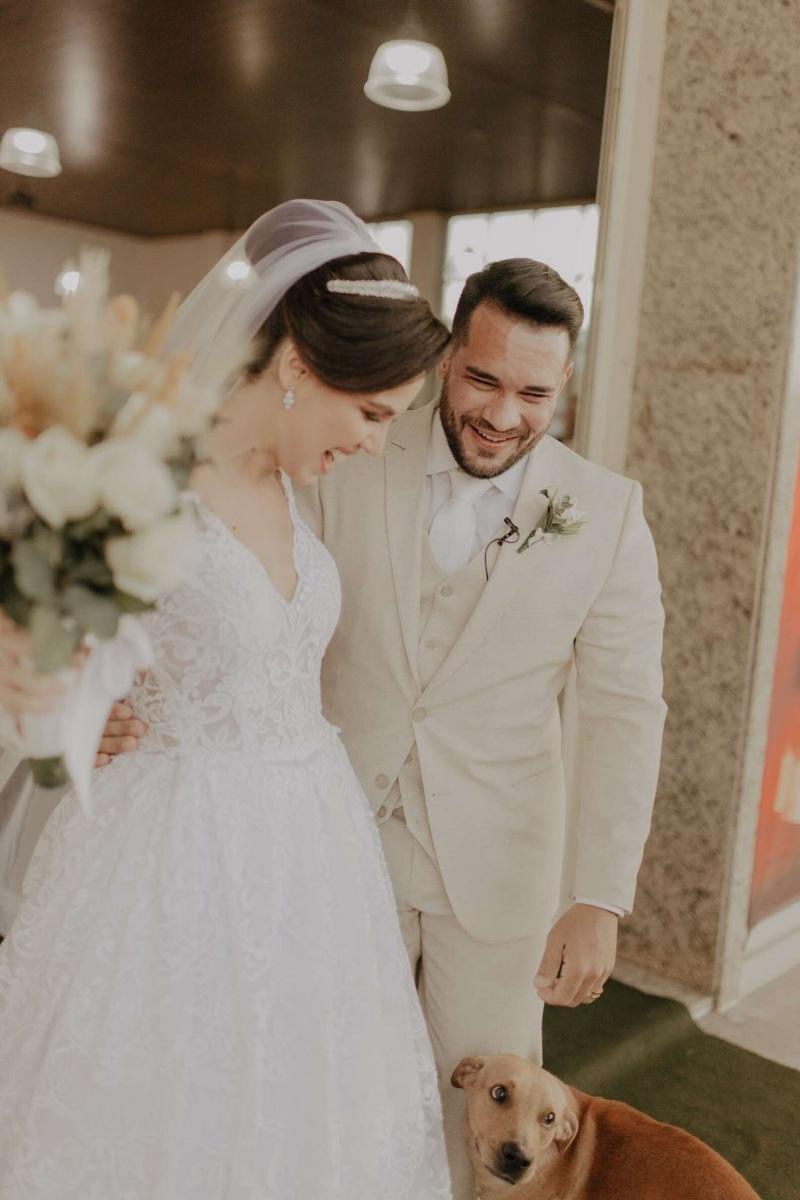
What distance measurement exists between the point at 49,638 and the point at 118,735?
1.91ft

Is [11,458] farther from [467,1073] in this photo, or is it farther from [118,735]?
[467,1073]

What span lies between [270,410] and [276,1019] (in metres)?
0.85

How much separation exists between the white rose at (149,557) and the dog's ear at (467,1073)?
4.35ft

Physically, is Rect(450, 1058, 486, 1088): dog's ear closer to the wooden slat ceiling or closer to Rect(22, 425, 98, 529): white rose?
Rect(22, 425, 98, 529): white rose

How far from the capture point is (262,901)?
5.26ft

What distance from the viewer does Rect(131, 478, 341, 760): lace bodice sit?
1.60 meters

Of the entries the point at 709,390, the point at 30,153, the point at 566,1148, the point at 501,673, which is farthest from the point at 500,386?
the point at 709,390

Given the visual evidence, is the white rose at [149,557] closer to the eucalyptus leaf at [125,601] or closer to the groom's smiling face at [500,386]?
the eucalyptus leaf at [125,601]

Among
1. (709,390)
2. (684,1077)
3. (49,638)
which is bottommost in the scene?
(684,1077)

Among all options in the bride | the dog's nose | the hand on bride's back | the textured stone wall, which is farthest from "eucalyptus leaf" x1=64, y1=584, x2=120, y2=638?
the textured stone wall

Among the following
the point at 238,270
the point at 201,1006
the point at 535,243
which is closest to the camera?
the point at 201,1006

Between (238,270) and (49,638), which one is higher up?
(238,270)

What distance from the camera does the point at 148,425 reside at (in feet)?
3.56

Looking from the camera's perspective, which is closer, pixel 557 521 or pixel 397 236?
pixel 557 521
